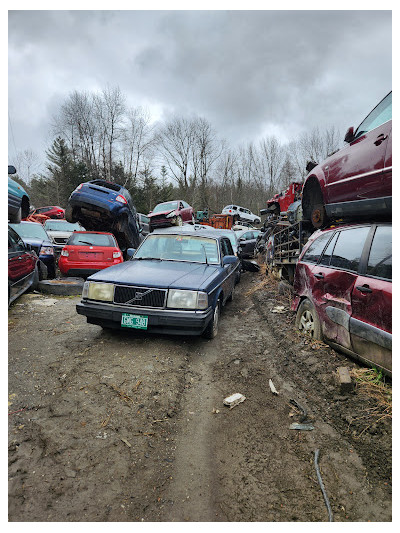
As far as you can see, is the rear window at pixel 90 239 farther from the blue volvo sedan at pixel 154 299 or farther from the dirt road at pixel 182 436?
the dirt road at pixel 182 436

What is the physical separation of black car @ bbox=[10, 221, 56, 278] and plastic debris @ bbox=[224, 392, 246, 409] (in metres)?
6.80

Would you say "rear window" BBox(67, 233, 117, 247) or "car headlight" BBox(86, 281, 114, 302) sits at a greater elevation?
"rear window" BBox(67, 233, 117, 247)

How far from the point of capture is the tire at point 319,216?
447cm

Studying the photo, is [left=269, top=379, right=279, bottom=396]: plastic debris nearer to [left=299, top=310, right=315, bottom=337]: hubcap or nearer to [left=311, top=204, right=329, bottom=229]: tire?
[left=299, top=310, right=315, bottom=337]: hubcap

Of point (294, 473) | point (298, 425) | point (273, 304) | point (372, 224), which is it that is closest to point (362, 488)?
point (294, 473)

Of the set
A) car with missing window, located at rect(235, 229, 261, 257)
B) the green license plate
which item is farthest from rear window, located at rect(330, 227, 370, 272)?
car with missing window, located at rect(235, 229, 261, 257)

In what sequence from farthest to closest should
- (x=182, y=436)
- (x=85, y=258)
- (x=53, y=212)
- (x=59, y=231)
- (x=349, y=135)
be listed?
(x=53, y=212)
(x=59, y=231)
(x=85, y=258)
(x=349, y=135)
(x=182, y=436)

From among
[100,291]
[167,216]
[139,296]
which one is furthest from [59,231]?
[139,296]

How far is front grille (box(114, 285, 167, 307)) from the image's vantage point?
3490 millimetres

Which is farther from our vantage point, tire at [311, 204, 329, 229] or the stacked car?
tire at [311, 204, 329, 229]

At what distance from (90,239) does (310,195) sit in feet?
18.5

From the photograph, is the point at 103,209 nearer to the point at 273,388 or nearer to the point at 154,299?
the point at 154,299

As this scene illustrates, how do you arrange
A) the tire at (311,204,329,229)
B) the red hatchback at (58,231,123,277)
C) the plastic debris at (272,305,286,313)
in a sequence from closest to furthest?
the tire at (311,204,329,229), the plastic debris at (272,305,286,313), the red hatchback at (58,231,123,277)

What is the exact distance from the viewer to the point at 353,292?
2715 millimetres
